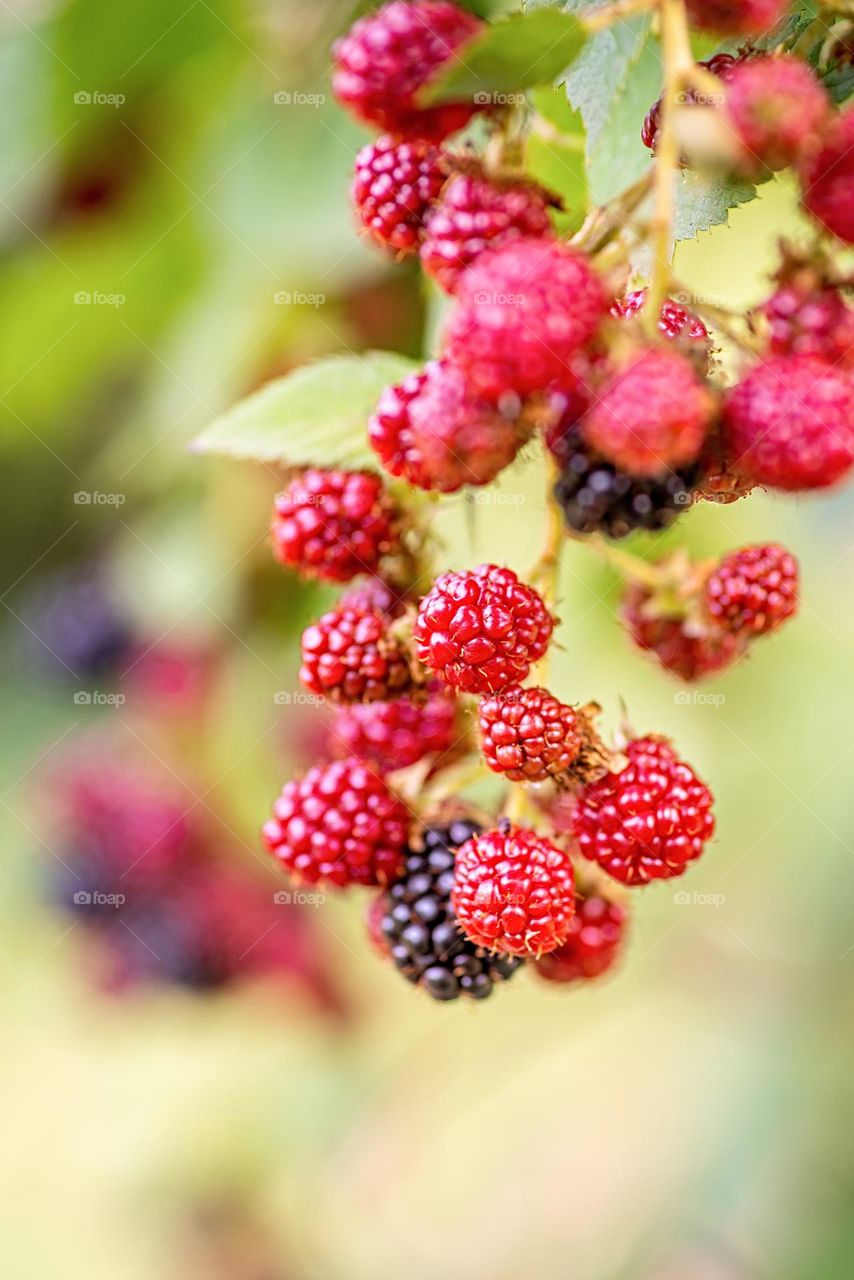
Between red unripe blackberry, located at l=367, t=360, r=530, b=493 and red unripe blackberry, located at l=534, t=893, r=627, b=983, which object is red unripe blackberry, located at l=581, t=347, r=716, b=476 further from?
red unripe blackberry, located at l=534, t=893, r=627, b=983

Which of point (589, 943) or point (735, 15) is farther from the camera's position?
point (589, 943)

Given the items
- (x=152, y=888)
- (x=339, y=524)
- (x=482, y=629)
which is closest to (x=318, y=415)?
(x=339, y=524)

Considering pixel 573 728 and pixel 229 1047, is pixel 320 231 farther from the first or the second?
pixel 229 1047

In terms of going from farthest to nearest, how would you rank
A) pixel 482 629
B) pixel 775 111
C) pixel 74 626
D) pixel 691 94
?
pixel 74 626 < pixel 482 629 < pixel 691 94 < pixel 775 111

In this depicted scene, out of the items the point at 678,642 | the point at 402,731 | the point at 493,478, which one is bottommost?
the point at 402,731

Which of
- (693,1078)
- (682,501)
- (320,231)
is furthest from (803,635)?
(682,501)

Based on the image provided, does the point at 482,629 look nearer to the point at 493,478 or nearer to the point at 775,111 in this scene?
the point at 493,478

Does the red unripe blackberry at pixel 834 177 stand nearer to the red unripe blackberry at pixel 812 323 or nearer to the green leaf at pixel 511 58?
the red unripe blackberry at pixel 812 323
